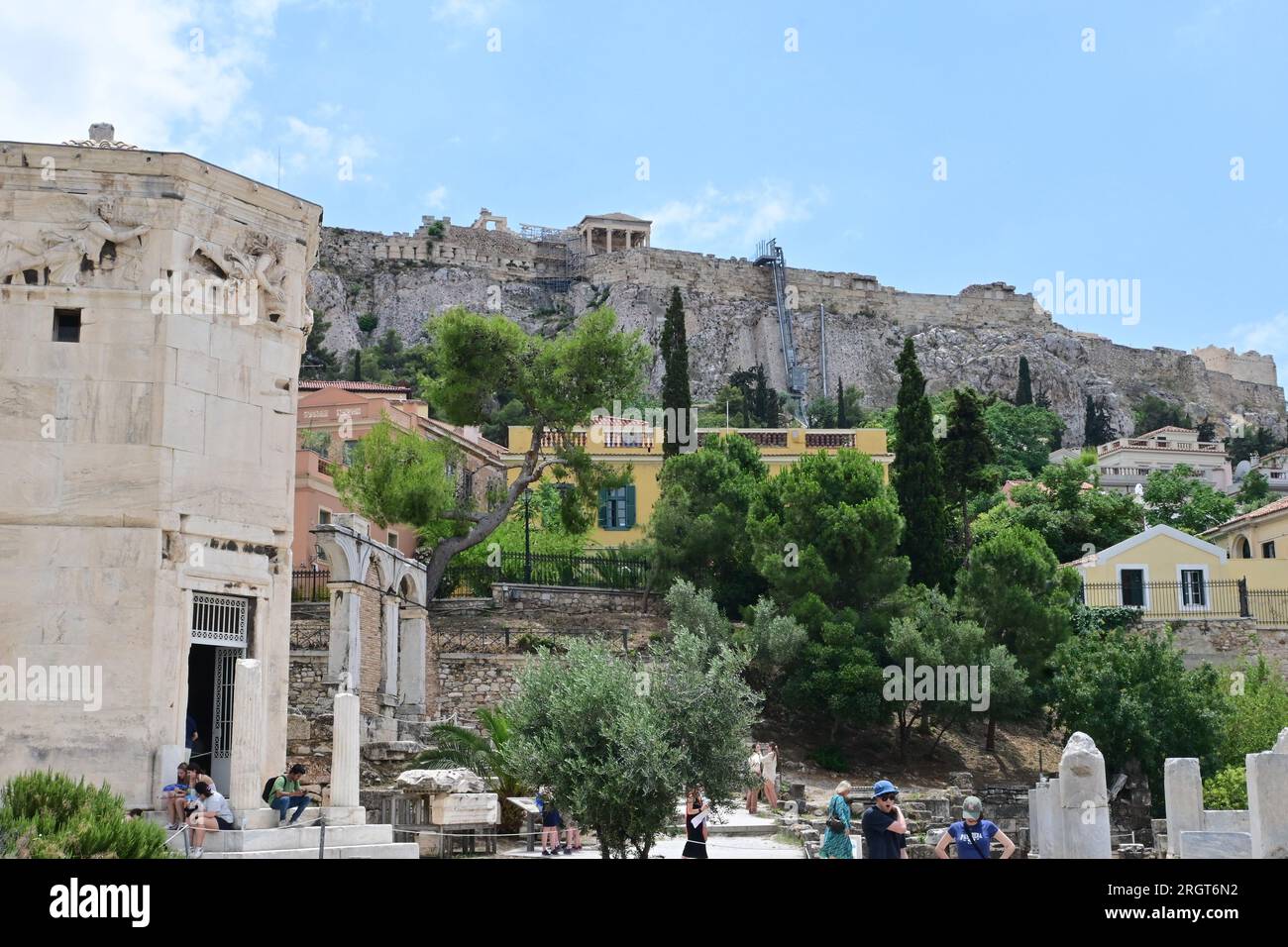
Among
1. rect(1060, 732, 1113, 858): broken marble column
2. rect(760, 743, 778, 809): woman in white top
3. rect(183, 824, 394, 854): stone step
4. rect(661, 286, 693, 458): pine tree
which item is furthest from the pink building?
rect(1060, 732, 1113, 858): broken marble column

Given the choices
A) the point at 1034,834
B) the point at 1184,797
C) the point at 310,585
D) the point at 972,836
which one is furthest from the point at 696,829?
the point at 310,585

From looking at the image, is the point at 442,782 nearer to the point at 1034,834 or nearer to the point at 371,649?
the point at 1034,834

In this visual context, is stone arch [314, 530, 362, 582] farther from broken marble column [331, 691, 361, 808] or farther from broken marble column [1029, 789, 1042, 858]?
broken marble column [1029, 789, 1042, 858]

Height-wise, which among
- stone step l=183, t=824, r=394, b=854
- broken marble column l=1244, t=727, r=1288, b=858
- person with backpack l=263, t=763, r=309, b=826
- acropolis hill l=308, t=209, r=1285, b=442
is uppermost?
acropolis hill l=308, t=209, r=1285, b=442

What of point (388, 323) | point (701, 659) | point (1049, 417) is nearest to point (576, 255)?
point (388, 323)

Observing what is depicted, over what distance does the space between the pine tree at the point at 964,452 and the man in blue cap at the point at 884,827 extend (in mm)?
31963

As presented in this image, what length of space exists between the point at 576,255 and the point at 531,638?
7091 cm

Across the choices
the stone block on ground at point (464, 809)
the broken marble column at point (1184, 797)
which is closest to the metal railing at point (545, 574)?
the stone block on ground at point (464, 809)

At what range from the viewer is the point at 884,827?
36.0 feet

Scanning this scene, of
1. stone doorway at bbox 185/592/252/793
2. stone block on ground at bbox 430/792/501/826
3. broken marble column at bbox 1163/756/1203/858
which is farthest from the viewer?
stone block on ground at bbox 430/792/501/826

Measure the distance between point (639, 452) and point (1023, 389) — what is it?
1881 inches

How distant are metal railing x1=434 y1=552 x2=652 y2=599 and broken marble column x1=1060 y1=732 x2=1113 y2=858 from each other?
23.2m

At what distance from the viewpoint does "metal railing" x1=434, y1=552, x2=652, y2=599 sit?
3591 cm

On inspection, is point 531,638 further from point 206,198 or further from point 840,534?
point 206,198
